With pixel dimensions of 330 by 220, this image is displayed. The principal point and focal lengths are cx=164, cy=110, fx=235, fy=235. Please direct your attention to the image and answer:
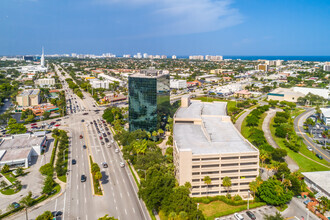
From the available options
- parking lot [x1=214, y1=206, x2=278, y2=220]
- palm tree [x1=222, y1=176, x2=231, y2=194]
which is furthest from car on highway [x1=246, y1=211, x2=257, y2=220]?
palm tree [x1=222, y1=176, x2=231, y2=194]

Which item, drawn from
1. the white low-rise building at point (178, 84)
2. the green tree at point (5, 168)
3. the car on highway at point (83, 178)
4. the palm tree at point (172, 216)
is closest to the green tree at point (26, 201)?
the car on highway at point (83, 178)

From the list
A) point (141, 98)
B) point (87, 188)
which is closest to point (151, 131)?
point (141, 98)

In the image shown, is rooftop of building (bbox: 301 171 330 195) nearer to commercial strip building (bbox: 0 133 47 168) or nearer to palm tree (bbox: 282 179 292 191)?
palm tree (bbox: 282 179 292 191)

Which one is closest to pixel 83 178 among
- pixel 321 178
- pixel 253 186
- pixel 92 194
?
pixel 92 194

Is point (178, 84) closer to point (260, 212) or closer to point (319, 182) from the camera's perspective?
point (319, 182)

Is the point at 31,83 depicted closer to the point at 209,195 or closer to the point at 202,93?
the point at 202,93

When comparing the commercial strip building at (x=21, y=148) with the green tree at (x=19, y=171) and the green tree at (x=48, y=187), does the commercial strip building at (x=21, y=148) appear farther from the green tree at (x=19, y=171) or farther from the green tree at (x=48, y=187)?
the green tree at (x=48, y=187)
